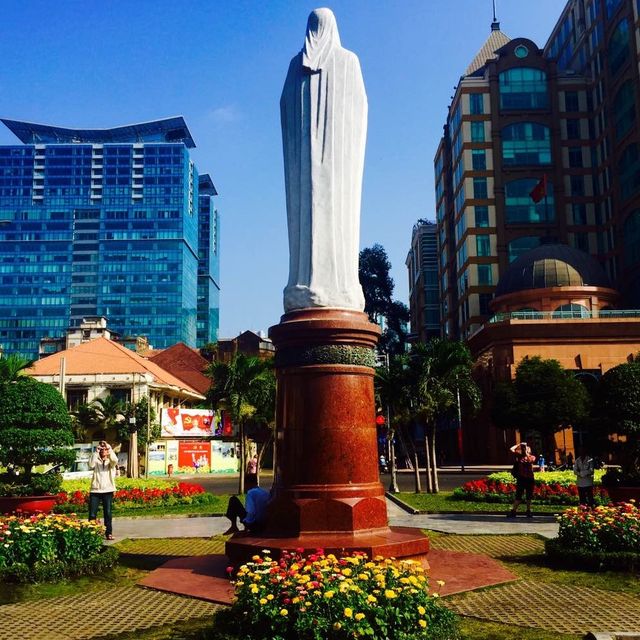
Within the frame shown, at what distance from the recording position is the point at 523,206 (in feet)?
209

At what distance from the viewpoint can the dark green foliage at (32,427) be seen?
58.3 ft

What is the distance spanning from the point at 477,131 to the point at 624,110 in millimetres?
12710

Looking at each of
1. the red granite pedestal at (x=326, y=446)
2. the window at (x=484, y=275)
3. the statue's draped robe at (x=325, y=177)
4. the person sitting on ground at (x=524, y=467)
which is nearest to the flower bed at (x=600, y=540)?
the red granite pedestal at (x=326, y=446)

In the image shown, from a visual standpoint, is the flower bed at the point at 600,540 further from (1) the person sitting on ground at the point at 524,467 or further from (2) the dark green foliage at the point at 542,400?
(2) the dark green foliage at the point at 542,400

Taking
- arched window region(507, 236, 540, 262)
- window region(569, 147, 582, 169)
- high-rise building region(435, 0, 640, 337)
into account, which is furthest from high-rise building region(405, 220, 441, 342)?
window region(569, 147, 582, 169)

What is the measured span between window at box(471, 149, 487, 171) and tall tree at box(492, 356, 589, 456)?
27.9 m

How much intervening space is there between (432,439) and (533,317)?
2562cm

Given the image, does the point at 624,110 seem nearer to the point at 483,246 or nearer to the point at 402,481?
the point at 483,246

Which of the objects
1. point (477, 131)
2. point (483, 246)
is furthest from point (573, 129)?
point (483, 246)

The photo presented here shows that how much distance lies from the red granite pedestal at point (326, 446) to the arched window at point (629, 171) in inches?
2139

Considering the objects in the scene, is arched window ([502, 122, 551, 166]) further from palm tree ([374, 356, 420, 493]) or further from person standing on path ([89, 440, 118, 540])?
person standing on path ([89, 440, 118, 540])

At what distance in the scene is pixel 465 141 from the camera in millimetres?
64750

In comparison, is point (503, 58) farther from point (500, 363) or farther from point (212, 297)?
point (212, 297)

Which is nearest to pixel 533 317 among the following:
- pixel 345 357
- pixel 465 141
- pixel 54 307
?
pixel 465 141
